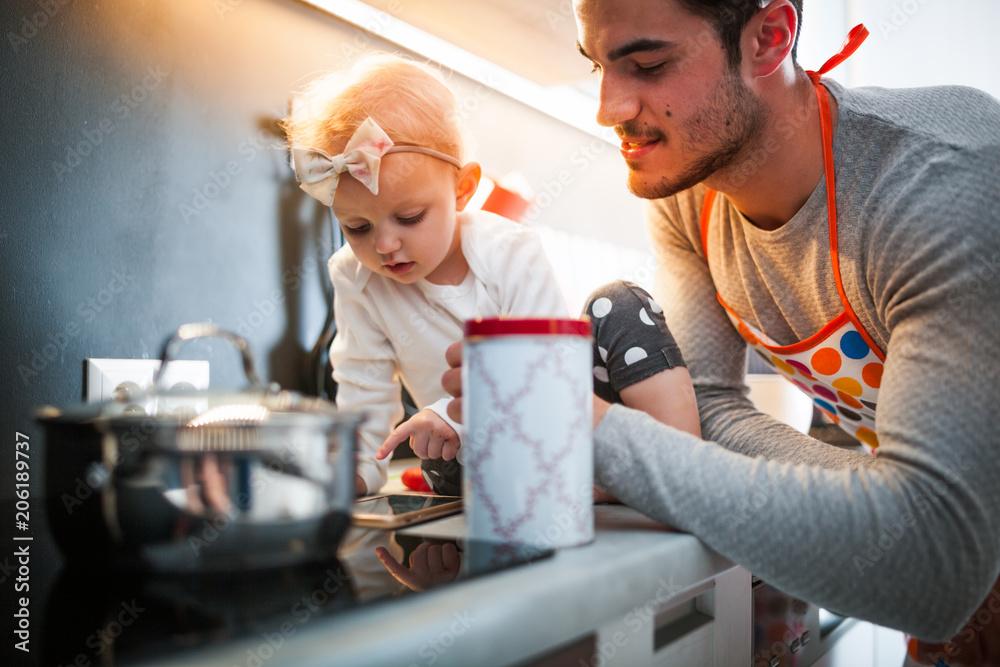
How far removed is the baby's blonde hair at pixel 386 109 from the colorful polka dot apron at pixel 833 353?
46cm

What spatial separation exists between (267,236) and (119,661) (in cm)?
109

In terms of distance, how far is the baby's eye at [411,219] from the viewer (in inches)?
40.8

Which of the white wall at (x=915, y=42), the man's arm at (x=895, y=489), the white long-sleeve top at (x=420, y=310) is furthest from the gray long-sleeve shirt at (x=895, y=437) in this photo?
the white wall at (x=915, y=42)

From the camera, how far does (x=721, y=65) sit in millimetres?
953

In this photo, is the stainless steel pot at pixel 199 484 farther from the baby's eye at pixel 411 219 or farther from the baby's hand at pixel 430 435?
the baby's eye at pixel 411 219

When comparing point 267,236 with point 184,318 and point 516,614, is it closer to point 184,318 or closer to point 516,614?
point 184,318

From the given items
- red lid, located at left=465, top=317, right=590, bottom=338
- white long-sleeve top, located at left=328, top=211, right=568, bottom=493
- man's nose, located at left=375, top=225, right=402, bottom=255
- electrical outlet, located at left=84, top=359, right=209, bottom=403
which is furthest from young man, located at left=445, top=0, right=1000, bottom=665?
electrical outlet, located at left=84, top=359, right=209, bottom=403

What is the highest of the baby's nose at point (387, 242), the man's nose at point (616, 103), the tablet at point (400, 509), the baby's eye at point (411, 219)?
the man's nose at point (616, 103)

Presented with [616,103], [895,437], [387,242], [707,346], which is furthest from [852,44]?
[387,242]

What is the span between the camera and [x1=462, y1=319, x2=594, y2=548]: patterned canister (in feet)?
1.67

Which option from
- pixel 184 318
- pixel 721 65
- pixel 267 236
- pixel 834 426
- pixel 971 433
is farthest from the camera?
pixel 834 426

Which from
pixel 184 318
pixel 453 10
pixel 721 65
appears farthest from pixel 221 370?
pixel 721 65

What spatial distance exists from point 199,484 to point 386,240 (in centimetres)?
63

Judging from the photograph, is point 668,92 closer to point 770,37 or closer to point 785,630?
point 770,37
